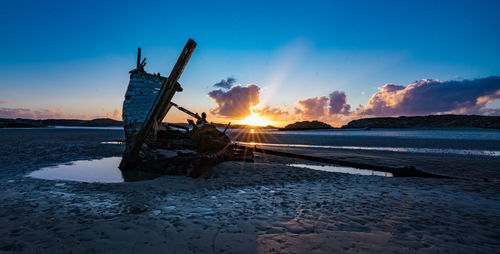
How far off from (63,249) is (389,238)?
5.31 m

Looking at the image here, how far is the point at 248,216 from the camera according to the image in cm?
507

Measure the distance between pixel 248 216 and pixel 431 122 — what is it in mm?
125361

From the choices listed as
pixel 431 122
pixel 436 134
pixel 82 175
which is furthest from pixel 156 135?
pixel 431 122

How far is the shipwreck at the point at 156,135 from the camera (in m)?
9.68

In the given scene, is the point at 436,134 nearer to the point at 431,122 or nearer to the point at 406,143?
the point at 406,143

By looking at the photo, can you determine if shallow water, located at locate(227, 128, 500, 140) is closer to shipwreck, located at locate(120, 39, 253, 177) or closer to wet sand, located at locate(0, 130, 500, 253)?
wet sand, located at locate(0, 130, 500, 253)

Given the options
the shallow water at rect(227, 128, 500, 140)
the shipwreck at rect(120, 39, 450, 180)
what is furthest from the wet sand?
the shallow water at rect(227, 128, 500, 140)

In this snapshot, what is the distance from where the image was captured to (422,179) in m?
9.15

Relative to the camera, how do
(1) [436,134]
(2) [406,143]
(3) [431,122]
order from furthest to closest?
(3) [431,122]
(1) [436,134]
(2) [406,143]

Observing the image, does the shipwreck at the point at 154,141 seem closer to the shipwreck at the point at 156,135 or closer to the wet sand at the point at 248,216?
the shipwreck at the point at 156,135

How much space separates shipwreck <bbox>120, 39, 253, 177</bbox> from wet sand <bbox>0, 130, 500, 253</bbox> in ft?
4.08

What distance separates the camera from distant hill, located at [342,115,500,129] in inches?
3231

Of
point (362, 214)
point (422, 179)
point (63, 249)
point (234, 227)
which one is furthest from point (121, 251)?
point (422, 179)

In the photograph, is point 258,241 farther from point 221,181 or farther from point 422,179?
point 422,179
